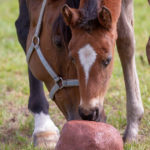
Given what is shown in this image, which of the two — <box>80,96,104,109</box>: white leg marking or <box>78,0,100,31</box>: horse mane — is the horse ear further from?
<box>80,96,104,109</box>: white leg marking

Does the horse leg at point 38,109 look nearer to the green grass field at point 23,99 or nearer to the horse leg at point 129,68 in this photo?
the green grass field at point 23,99

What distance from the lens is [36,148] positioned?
3.49 meters

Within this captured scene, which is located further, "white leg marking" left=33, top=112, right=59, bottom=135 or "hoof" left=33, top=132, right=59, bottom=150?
"white leg marking" left=33, top=112, right=59, bottom=135

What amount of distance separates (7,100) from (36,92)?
3.56ft

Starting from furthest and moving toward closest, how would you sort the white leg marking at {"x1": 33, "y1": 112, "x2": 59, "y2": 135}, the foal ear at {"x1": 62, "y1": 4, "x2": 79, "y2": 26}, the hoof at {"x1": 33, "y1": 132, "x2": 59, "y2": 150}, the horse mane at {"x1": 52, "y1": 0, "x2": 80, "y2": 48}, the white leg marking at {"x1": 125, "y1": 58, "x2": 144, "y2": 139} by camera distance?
the white leg marking at {"x1": 33, "y1": 112, "x2": 59, "y2": 135} < the white leg marking at {"x1": 125, "y1": 58, "x2": 144, "y2": 139} < the hoof at {"x1": 33, "y1": 132, "x2": 59, "y2": 150} < the horse mane at {"x1": 52, "y1": 0, "x2": 80, "y2": 48} < the foal ear at {"x1": 62, "y1": 4, "x2": 79, "y2": 26}

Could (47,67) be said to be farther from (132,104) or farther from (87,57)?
(132,104)

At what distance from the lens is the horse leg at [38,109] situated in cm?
370

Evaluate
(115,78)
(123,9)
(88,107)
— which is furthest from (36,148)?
(115,78)

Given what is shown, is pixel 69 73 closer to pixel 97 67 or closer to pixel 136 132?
pixel 97 67

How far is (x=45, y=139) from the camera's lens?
3697 millimetres

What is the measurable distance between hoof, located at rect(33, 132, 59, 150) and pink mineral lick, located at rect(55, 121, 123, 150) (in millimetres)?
980

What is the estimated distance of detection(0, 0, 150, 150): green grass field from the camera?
390 centimetres

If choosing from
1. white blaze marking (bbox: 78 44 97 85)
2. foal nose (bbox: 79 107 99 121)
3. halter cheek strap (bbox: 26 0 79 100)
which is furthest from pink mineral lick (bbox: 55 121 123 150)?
halter cheek strap (bbox: 26 0 79 100)

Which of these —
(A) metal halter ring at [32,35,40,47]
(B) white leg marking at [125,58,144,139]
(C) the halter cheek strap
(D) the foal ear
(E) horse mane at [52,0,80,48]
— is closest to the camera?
(D) the foal ear
